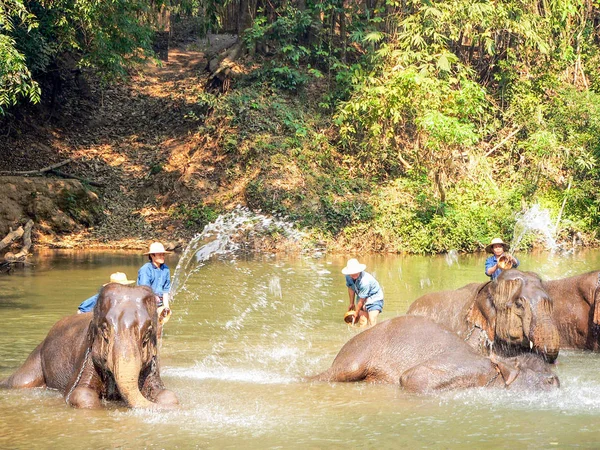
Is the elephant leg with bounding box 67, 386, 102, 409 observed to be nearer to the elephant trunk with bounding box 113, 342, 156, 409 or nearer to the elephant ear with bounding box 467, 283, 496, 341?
the elephant trunk with bounding box 113, 342, 156, 409

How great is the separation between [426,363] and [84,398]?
9.33 ft

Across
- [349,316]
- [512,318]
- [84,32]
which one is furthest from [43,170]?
[512,318]

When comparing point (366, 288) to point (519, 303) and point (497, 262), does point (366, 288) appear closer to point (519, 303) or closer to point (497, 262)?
point (497, 262)

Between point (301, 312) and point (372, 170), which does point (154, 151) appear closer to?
point (372, 170)

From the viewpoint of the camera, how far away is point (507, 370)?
747cm

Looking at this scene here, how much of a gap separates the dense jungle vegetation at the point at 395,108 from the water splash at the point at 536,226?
265 millimetres

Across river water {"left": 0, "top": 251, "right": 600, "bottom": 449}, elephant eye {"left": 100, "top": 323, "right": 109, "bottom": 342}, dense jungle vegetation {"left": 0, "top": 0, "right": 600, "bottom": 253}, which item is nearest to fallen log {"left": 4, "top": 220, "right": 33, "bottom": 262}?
river water {"left": 0, "top": 251, "right": 600, "bottom": 449}

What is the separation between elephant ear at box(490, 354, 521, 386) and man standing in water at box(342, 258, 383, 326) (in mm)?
3074

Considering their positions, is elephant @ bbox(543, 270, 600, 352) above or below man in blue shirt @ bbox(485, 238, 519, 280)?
below

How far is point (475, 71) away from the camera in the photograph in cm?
2480

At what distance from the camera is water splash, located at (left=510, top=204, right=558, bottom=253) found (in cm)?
2150

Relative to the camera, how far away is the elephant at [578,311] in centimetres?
1016

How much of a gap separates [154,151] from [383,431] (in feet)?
64.4

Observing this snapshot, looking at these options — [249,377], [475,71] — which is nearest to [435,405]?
[249,377]
